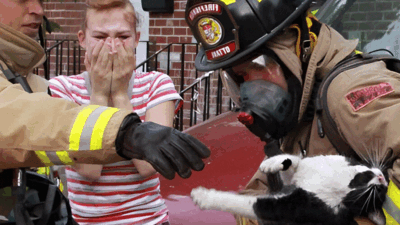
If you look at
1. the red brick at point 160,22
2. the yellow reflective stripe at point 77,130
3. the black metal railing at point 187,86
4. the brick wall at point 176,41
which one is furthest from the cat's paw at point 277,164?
the red brick at point 160,22

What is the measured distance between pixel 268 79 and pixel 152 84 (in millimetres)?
563

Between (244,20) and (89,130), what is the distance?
109 cm

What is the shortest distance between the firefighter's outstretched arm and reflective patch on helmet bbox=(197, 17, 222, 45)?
0.95 m

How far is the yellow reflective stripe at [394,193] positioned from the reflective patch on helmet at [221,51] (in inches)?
36.4

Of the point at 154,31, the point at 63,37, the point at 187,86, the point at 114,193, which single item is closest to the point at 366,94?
the point at 114,193

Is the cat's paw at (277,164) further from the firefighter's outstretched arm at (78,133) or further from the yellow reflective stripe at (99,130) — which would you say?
the yellow reflective stripe at (99,130)

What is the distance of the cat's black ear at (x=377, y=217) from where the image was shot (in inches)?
62.2

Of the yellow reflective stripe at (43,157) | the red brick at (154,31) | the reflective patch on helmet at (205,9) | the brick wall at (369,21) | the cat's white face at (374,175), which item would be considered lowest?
the red brick at (154,31)

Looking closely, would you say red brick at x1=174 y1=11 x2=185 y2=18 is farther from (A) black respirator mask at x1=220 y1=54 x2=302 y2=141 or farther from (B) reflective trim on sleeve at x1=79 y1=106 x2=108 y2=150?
(B) reflective trim on sleeve at x1=79 y1=106 x2=108 y2=150

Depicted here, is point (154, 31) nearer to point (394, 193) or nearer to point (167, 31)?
point (167, 31)

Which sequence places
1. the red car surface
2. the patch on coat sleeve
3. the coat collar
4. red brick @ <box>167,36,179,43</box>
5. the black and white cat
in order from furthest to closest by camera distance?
red brick @ <box>167,36,179,43</box>, the red car surface, the coat collar, the patch on coat sleeve, the black and white cat

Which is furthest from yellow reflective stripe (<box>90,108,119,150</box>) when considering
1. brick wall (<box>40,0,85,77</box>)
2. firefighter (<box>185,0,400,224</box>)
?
brick wall (<box>40,0,85,77</box>)

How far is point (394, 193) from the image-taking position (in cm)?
160

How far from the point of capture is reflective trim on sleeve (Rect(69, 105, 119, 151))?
4.49ft
